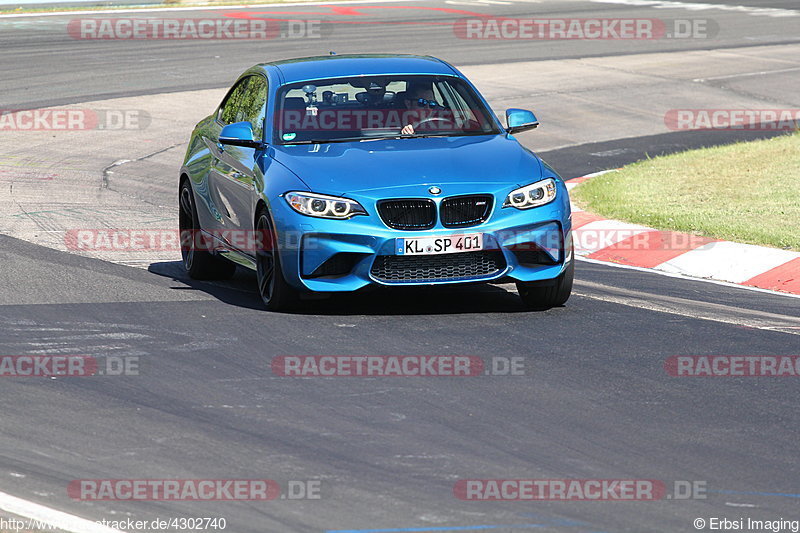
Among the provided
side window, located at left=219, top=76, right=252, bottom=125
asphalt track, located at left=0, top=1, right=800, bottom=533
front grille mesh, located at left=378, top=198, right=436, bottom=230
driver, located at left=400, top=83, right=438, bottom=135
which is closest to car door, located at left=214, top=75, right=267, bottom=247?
side window, located at left=219, top=76, right=252, bottom=125

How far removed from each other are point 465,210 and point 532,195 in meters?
0.46

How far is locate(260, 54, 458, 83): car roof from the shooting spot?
10062mm

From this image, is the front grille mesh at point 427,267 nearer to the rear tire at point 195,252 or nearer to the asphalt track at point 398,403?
the asphalt track at point 398,403

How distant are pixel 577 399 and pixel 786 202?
291 inches

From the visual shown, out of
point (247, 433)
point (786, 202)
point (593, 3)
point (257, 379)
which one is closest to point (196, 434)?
point (247, 433)

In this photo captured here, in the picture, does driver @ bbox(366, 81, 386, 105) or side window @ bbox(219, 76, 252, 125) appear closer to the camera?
driver @ bbox(366, 81, 386, 105)

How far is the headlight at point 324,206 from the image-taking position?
859 cm

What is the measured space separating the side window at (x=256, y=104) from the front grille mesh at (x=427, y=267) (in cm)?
170

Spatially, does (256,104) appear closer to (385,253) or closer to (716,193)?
(385,253)

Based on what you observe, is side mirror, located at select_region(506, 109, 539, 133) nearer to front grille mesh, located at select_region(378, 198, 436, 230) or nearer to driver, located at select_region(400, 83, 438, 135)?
driver, located at select_region(400, 83, 438, 135)

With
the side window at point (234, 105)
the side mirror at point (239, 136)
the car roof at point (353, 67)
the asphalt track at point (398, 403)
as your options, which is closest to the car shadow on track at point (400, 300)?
the asphalt track at point (398, 403)

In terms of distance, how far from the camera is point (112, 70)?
2472 cm

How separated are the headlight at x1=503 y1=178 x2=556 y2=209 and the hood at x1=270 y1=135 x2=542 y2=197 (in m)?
0.05

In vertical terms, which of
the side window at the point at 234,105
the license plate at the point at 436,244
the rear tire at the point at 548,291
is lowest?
the rear tire at the point at 548,291
